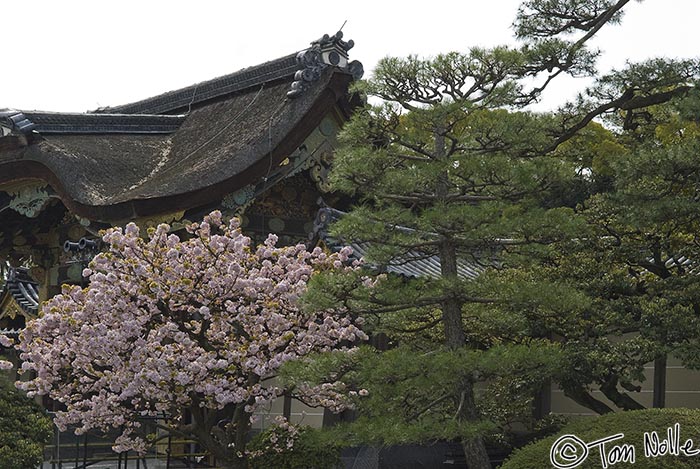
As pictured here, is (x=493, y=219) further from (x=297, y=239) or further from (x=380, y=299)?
(x=297, y=239)

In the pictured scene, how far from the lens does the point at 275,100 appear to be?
17.5 m

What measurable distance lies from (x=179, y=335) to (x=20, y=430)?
3712mm

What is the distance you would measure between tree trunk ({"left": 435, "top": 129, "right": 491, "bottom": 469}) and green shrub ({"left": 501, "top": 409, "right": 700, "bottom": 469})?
23.5 inches

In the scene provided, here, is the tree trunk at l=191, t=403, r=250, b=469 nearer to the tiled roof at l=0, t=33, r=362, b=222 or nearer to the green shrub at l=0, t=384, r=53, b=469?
the green shrub at l=0, t=384, r=53, b=469

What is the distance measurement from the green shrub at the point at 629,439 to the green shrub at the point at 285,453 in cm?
291

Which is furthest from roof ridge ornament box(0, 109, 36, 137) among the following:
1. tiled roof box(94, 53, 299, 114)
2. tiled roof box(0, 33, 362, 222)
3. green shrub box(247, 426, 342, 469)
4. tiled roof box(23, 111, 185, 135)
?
green shrub box(247, 426, 342, 469)

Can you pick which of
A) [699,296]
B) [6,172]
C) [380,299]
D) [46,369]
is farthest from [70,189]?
[699,296]

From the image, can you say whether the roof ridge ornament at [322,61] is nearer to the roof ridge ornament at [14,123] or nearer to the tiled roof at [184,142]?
the tiled roof at [184,142]

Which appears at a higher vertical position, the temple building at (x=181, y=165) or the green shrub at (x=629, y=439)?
the temple building at (x=181, y=165)

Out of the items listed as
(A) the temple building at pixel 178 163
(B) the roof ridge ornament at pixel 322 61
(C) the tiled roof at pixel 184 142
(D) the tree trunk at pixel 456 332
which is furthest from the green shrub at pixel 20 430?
(B) the roof ridge ornament at pixel 322 61

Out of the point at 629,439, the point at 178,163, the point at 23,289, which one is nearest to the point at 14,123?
the point at 178,163

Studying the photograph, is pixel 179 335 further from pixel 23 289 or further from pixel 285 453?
pixel 23 289

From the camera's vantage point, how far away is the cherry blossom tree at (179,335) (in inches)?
413

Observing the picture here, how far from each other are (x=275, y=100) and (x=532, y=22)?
6.16 metres
